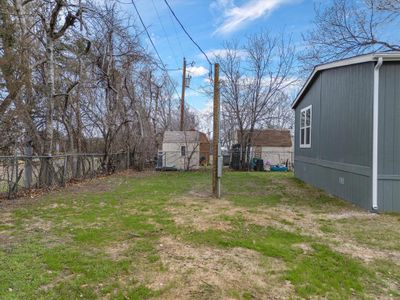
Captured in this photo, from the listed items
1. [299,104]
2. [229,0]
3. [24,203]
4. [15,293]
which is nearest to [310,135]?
[299,104]

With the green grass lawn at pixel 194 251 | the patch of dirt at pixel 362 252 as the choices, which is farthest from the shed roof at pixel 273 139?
the patch of dirt at pixel 362 252

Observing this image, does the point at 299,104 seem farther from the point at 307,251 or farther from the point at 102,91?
the point at 307,251

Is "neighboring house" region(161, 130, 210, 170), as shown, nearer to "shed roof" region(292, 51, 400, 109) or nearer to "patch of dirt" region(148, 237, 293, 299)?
"shed roof" region(292, 51, 400, 109)

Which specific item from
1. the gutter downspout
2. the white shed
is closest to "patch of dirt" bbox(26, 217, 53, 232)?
the gutter downspout

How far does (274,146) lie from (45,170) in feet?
59.3

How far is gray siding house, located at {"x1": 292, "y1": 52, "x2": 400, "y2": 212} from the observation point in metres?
6.36

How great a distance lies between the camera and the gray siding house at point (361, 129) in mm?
6355

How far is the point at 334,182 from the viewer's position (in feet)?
28.2

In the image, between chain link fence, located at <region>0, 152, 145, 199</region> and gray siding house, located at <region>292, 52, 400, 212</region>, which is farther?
chain link fence, located at <region>0, 152, 145, 199</region>

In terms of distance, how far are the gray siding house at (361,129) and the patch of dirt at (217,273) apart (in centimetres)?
405

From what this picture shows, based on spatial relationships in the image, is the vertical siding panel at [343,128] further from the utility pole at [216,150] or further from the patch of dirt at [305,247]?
the utility pole at [216,150]

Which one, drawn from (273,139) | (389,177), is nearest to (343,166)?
(389,177)

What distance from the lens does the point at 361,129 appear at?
22.7 ft

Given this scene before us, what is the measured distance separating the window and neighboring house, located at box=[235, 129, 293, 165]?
9508 mm
